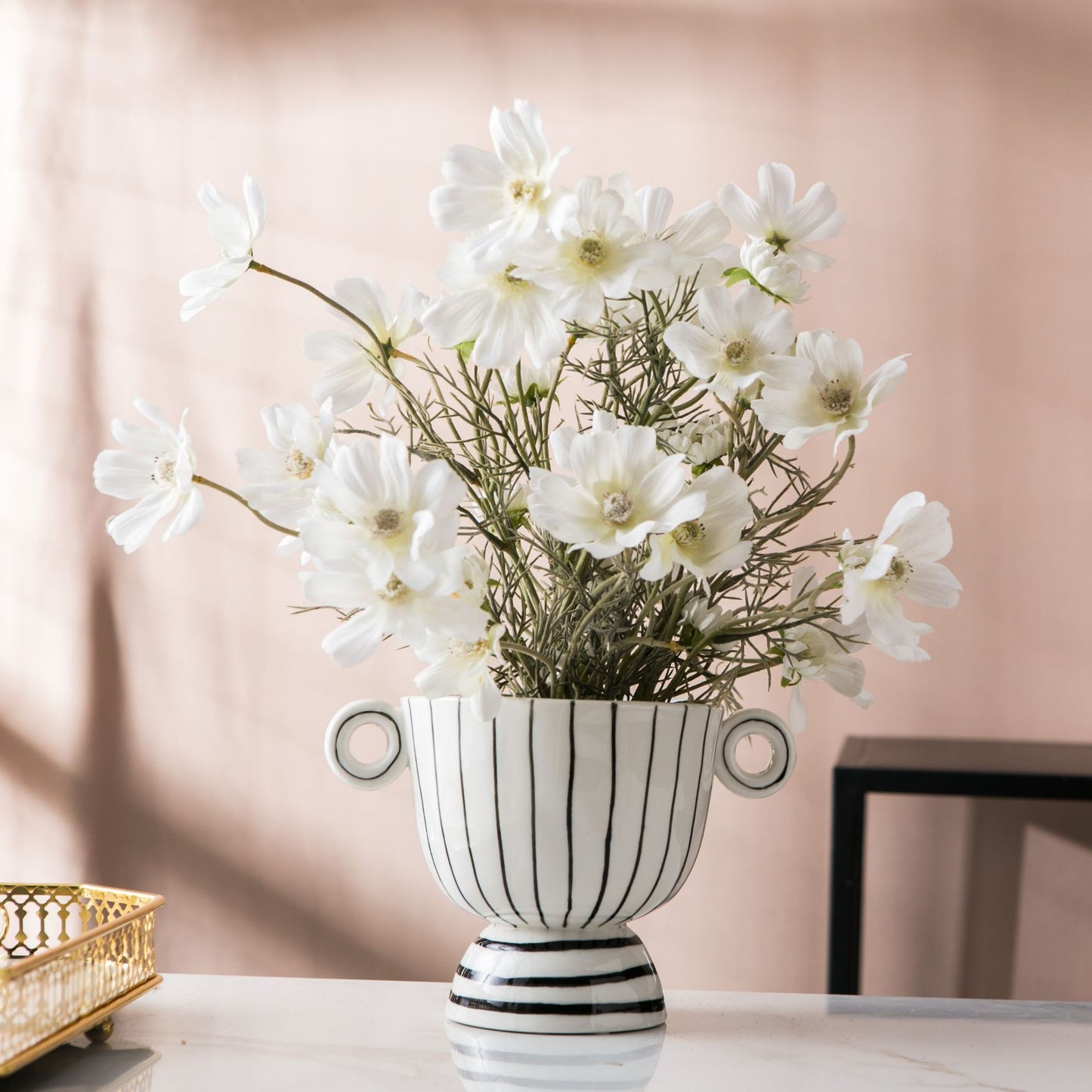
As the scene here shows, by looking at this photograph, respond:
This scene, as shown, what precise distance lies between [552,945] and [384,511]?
11.7 inches

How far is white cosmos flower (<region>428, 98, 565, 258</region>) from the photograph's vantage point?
1.99 ft

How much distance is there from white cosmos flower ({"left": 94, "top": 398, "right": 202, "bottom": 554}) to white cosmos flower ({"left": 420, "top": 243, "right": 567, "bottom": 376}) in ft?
0.51

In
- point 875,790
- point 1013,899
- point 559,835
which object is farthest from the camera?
point 1013,899

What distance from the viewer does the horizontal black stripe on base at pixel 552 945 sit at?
2.33 feet

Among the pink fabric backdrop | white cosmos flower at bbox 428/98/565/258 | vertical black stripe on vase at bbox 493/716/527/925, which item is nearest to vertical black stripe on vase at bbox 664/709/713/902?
vertical black stripe on vase at bbox 493/716/527/925

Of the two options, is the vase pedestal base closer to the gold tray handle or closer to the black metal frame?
the gold tray handle

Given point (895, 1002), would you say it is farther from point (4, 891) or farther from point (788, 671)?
point (4, 891)

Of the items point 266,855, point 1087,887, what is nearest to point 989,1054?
point 1087,887

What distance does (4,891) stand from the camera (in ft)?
2.75

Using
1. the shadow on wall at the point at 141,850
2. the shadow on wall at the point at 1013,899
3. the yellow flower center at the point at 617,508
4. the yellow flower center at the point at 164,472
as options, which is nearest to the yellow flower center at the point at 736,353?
the yellow flower center at the point at 617,508

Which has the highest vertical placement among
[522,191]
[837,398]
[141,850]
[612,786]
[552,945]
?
[522,191]

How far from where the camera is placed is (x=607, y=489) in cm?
62

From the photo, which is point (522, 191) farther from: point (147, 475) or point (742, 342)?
point (147, 475)

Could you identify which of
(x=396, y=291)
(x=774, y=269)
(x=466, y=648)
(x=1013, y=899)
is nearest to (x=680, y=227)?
(x=774, y=269)
